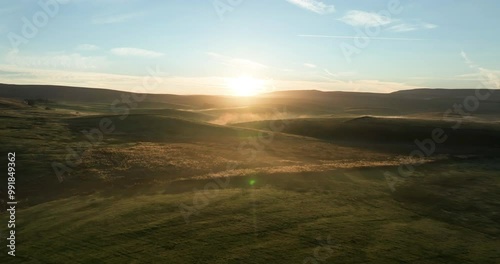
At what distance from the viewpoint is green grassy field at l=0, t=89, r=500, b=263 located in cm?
2048

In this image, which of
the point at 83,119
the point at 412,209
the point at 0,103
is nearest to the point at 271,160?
the point at 412,209

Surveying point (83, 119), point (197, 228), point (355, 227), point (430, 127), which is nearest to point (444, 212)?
point (355, 227)

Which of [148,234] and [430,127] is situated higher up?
[430,127]

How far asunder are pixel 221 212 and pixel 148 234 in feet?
18.0

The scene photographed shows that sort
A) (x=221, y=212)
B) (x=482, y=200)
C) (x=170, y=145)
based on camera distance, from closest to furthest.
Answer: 1. (x=221, y=212)
2. (x=482, y=200)
3. (x=170, y=145)

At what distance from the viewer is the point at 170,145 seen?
5588 cm

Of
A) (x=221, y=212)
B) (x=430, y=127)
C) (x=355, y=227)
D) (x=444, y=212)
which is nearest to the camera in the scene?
(x=355, y=227)

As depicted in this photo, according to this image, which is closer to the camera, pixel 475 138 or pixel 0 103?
pixel 475 138

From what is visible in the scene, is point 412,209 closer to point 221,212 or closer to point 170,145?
point 221,212

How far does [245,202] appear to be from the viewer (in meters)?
28.4

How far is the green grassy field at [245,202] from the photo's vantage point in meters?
20.5

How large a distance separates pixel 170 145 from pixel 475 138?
163ft

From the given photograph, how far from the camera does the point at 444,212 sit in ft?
93.5

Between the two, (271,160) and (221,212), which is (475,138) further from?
(221,212)
